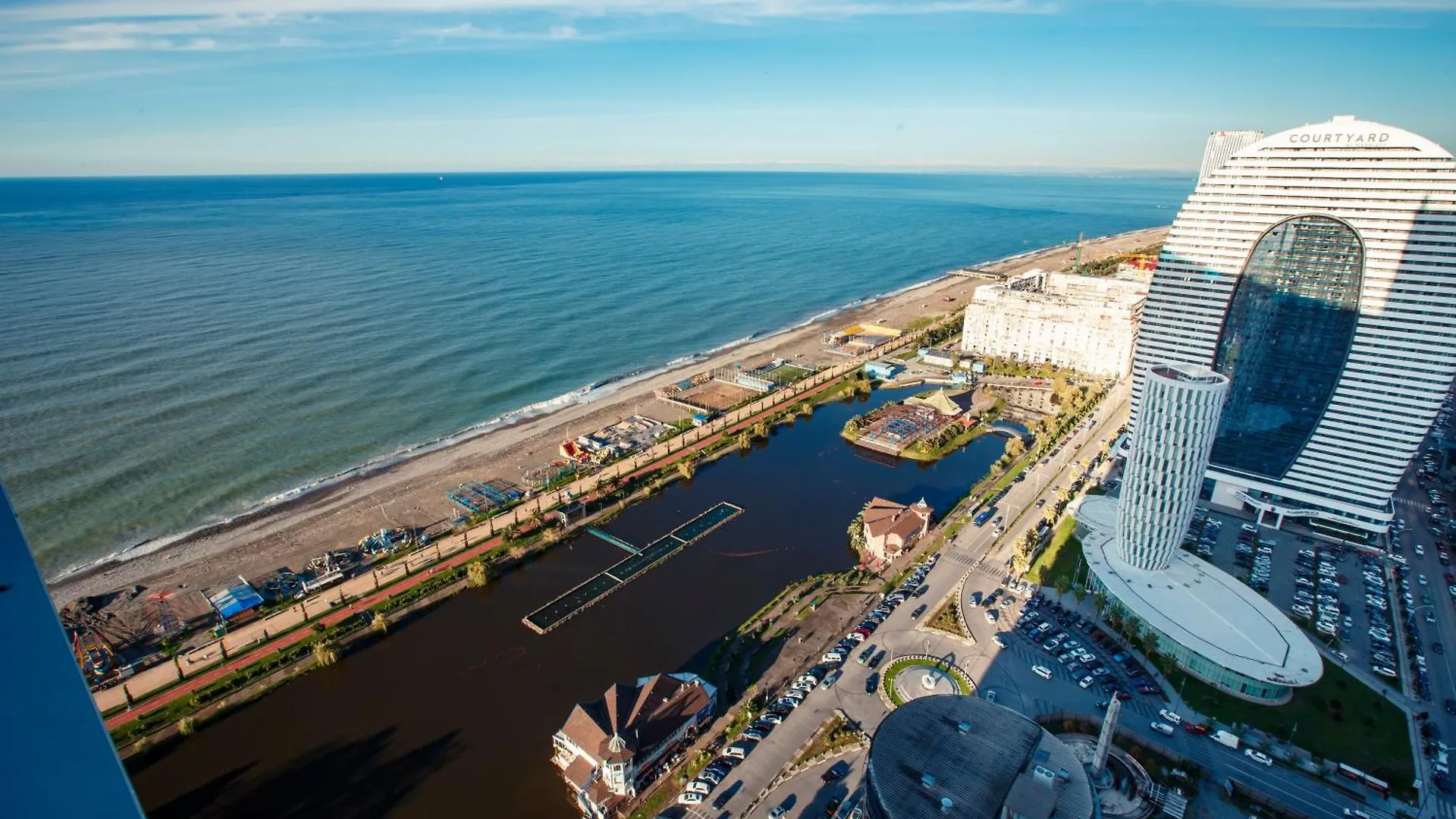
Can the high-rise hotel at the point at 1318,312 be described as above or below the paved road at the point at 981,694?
above

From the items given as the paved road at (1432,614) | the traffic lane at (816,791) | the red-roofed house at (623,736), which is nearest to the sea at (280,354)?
the red-roofed house at (623,736)

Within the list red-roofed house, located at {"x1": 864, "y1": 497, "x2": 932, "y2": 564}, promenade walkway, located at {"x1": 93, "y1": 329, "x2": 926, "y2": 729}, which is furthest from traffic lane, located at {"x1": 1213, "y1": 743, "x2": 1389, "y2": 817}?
promenade walkway, located at {"x1": 93, "y1": 329, "x2": 926, "y2": 729}

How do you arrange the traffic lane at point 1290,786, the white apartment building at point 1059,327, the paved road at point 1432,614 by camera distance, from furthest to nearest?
the white apartment building at point 1059,327 < the paved road at point 1432,614 < the traffic lane at point 1290,786

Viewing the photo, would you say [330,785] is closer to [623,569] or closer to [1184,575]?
[623,569]

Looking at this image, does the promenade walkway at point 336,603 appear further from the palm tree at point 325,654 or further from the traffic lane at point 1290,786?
the traffic lane at point 1290,786

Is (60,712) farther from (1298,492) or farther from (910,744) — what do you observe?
(1298,492)

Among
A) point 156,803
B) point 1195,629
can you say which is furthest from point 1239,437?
point 156,803

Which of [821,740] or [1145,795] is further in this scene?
[821,740]
